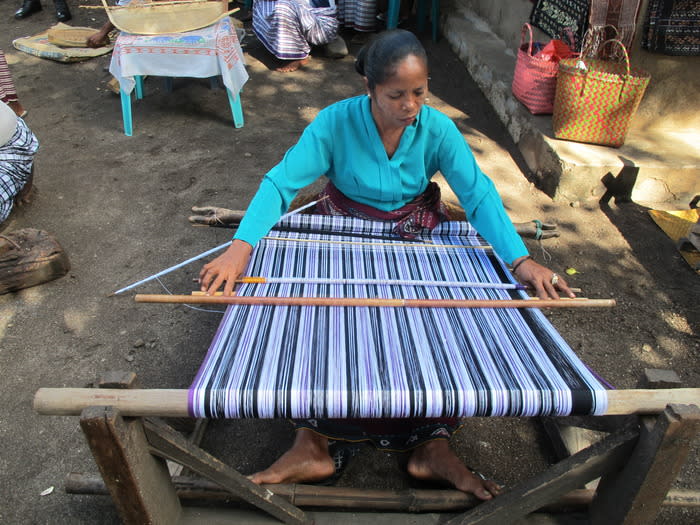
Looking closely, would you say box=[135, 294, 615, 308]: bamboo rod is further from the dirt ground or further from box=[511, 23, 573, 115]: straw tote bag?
box=[511, 23, 573, 115]: straw tote bag

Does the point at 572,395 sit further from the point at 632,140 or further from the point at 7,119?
the point at 7,119

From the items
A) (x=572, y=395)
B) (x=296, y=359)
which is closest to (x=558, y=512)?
(x=572, y=395)

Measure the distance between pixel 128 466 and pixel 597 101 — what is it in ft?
11.7

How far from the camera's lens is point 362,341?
1551 mm

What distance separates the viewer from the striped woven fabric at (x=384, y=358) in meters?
1.34

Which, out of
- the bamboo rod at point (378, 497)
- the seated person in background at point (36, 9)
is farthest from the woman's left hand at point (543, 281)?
the seated person in background at point (36, 9)

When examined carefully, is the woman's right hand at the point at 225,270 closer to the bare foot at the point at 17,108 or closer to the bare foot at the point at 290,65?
the bare foot at the point at 17,108

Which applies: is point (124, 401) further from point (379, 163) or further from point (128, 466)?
point (379, 163)

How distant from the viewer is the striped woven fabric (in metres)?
1.34

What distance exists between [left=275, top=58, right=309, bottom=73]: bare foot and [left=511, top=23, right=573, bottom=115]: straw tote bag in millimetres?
2849

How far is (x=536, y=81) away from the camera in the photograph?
4004 millimetres

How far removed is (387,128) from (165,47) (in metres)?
3.21

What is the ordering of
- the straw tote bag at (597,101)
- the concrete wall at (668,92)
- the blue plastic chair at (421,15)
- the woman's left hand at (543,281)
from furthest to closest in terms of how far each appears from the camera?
the blue plastic chair at (421,15) → the concrete wall at (668,92) → the straw tote bag at (597,101) → the woman's left hand at (543,281)

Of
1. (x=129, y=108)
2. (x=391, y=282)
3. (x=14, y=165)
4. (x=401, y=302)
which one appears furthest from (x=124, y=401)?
(x=129, y=108)
